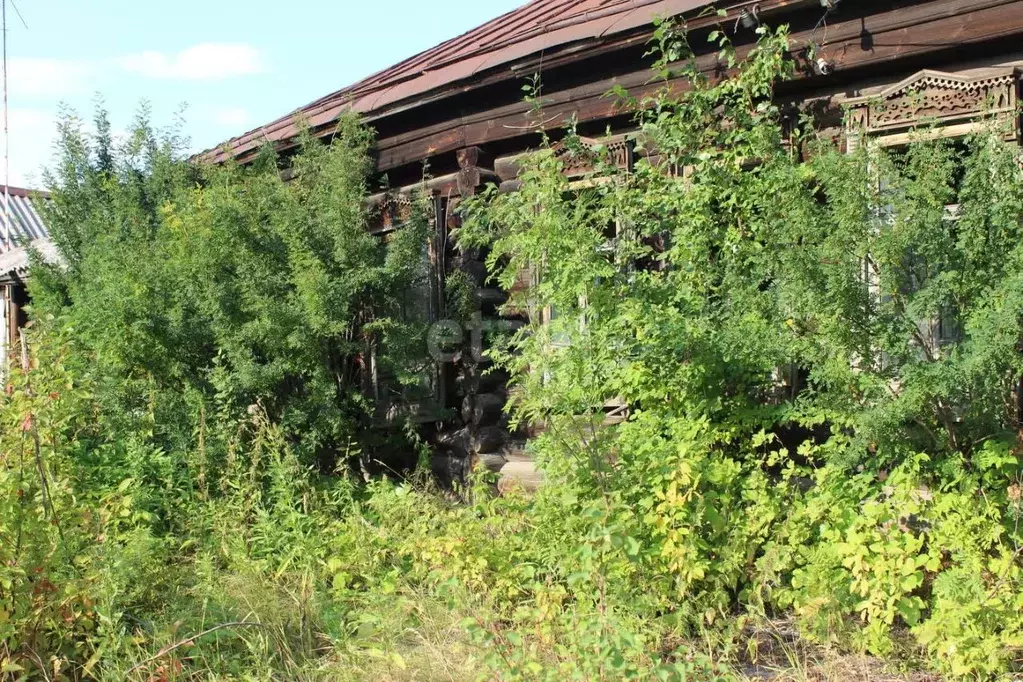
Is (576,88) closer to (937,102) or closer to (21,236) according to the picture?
(937,102)

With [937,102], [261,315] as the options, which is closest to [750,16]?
[937,102]

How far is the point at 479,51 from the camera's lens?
8.03 m

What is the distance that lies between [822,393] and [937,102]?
6.53 feet

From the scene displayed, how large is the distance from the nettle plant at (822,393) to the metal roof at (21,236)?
6881 mm

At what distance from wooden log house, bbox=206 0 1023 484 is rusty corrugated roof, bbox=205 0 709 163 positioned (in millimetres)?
21

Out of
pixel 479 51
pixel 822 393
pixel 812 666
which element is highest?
pixel 479 51

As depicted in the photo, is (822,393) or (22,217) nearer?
(822,393)

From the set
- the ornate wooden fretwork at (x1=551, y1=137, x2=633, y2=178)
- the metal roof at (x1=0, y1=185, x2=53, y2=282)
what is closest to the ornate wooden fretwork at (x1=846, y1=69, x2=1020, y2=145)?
the ornate wooden fretwork at (x1=551, y1=137, x2=633, y2=178)

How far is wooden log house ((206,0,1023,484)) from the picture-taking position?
17.9 ft

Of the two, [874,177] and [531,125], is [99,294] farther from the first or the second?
[874,177]

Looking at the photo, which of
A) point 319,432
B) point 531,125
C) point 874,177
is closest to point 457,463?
point 319,432

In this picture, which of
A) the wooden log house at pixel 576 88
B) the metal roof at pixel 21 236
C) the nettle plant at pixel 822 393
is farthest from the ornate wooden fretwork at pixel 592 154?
the metal roof at pixel 21 236

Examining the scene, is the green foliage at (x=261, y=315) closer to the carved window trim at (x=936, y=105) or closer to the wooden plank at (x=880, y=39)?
the wooden plank at (x=880, y=39)

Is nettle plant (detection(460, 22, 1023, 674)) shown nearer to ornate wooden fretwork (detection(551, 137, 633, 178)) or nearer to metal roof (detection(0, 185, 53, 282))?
ornate wooden fretwork (detection(551, 137, 633, 178))
